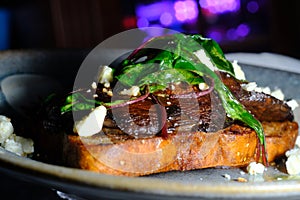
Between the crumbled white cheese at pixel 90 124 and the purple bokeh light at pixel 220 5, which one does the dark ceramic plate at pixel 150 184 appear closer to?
the crumbled white cheese at pixel 90 124

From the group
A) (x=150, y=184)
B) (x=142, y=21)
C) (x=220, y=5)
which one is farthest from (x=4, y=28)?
(x=150, y=184)

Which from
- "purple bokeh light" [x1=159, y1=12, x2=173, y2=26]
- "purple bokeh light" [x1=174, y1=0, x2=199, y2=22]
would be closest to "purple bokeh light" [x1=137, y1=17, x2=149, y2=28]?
"purple bokeh light" [x1=159, y1=12, x2=173, y2=26]

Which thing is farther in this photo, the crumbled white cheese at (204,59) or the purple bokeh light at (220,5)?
the purple bokeh light at (220,5)

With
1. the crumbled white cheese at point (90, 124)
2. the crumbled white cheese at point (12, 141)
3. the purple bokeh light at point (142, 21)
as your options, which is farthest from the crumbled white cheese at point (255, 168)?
the purple bokeh light at point (142, 21)

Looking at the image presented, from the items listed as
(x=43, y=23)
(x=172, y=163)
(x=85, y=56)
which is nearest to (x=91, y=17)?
(x=43, y=23)

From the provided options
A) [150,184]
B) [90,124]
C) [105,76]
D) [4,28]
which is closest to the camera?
[150,184]

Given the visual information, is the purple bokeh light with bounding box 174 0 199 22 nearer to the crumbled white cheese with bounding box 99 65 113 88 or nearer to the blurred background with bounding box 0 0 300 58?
the blurred background with bounding box 0 0 300 58

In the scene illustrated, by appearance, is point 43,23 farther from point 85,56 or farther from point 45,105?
point 45,105

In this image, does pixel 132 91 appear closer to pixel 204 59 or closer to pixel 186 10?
pixel 204 59
